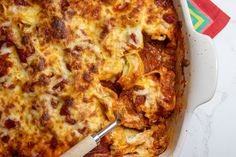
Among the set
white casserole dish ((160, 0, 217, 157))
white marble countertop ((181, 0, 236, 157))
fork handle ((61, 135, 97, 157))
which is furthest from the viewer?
white marble countertop ((181, 0, 236, 157))

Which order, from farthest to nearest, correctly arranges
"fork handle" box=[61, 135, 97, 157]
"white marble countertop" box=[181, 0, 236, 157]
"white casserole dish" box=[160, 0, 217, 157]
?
1. "white marble countertop" box=[181, 0, 236, 157]
2. "white casserole dish" box=[160, 0, 217, 157]
3. "fork handle" box=[61, 135, 97, 157]

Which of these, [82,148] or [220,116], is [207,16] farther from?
[82,148]

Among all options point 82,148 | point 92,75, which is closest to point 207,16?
point 92,75

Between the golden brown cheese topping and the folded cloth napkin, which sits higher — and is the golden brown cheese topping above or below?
below

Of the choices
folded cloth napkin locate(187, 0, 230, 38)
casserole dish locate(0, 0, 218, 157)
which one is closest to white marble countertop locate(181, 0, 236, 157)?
folded cloth napkin locate(187, 0, 230, 38)

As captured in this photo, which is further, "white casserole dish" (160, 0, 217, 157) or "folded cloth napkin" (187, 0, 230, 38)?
"folded cloth napkin" (187, 0, 230, 38)

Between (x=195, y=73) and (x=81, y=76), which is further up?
(x=195, y=73)

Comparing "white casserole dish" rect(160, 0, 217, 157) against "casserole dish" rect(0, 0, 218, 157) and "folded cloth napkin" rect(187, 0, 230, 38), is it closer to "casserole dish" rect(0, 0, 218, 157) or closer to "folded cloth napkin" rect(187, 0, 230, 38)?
"casserole dish" rect(0, 0, 218, 157)
